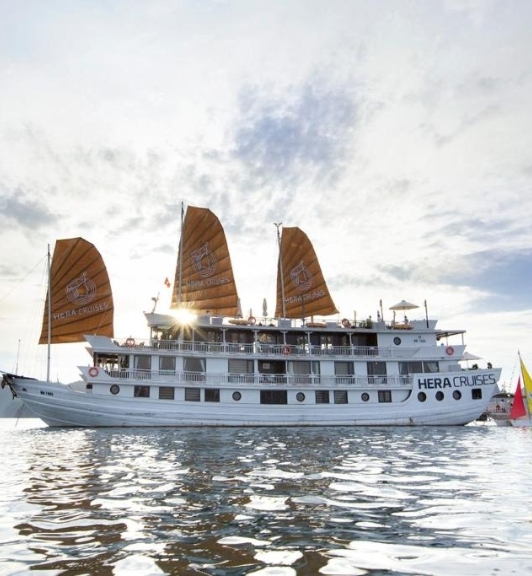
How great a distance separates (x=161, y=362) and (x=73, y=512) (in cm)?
1776

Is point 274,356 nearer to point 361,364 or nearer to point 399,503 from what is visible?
point 361,364

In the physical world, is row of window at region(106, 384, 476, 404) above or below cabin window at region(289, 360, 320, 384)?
below

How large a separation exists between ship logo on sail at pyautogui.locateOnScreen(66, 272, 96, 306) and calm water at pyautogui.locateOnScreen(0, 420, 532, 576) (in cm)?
1449

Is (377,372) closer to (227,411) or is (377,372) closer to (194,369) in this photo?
(227,411)

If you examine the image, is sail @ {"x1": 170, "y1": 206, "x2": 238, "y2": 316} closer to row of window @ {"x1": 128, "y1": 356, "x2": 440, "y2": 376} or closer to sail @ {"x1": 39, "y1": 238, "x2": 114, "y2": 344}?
row of window @ {"x1": 128, "y1": 356, "x2": 440, "y2": 376}

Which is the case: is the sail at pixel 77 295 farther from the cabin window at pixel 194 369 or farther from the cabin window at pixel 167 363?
the cabin window at pixel 194 369

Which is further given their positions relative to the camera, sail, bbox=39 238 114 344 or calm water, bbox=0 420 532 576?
sail, bbox=39 238 114 344

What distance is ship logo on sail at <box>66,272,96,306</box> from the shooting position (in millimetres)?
24594

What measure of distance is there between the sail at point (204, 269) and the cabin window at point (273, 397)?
497 cm

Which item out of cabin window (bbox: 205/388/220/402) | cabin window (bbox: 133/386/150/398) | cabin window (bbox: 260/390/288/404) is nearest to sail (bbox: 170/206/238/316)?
cabin window (bbox: 205/388/220/402)

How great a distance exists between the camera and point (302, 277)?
95.5ft

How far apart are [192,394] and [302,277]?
1014 centimetres

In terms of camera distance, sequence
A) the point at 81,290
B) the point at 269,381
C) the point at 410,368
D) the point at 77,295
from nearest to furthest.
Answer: the point at 269,381
the point at 77,295
the point at 81,290
the point at 410,368

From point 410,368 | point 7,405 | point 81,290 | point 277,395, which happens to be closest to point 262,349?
point 277,395
